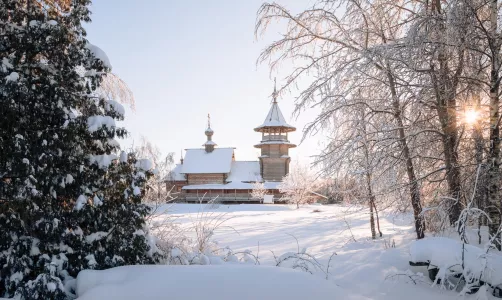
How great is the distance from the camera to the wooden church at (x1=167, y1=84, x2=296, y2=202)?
110 ft

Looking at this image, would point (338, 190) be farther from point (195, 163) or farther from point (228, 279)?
point (195, 163)

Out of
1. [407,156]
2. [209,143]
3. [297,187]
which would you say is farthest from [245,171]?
[407,156]

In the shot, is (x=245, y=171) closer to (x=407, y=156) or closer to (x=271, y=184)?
(x=271, y=184)

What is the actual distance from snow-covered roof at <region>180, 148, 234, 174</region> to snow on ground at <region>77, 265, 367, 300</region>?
3164cm

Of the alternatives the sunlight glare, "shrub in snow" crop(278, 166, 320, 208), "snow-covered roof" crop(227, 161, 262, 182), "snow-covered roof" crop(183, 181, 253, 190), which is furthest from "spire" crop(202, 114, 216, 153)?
the sunlight glare

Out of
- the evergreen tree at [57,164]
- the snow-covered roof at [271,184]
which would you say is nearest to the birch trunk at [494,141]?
the evergreen tree at [57,164]

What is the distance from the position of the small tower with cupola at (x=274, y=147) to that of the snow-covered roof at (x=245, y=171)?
136 cm

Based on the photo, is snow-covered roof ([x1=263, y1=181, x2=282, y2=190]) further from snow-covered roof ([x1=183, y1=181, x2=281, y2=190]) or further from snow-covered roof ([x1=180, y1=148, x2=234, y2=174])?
snow-covered roof ([x1=180, y1=148, x2=234, y2=174])

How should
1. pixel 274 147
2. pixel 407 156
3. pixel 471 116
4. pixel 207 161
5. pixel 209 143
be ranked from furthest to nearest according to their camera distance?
pixel 209 143 < pixel 207 161 < pixel 274 147 < pixel 407 156 < pixel 471 116

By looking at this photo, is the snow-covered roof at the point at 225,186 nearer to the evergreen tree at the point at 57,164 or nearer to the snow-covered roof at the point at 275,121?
the snow-covered roof at the point at 275,121

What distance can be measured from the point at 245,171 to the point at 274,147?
485cm

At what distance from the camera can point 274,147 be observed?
33.9 m

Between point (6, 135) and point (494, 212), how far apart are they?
6125mm

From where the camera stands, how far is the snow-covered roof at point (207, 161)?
35.2 metres
